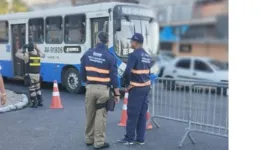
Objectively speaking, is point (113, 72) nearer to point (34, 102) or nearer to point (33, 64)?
point (33, 64)

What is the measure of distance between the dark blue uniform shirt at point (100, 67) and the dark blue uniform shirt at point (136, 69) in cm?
25

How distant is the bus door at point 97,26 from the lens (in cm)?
980

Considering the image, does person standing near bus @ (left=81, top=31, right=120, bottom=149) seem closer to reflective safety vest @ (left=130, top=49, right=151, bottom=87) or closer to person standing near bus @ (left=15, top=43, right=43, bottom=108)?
reflective safety vest @ (left=130, top=49, right=151, bottom=87)

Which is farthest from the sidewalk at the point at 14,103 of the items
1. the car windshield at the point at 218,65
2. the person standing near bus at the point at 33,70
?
the car windshield at the point at 218,65

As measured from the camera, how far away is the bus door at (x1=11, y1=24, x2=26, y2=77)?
40.4 ft

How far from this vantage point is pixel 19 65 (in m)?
12.4

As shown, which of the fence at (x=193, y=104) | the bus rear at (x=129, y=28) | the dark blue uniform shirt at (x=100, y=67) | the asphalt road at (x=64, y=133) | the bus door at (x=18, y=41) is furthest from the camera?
the bus door at (x=18, y=41)

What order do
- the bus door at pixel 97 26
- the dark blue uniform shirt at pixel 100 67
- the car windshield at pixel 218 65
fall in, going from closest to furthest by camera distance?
the dark blue uniform shirt at pixel 100 67, the bus door at pixel 97 26, the car windshield at pixel 218 65

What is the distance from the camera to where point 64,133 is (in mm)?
5848

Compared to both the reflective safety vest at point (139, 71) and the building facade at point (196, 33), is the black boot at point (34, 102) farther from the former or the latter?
the building facade at point (196, 33)

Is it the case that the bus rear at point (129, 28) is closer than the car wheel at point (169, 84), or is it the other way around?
the car wheel at point (169, 84)

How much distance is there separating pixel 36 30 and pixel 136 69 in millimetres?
7866

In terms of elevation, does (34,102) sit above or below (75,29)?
below

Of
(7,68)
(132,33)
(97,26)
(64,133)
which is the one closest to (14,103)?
(64,133)
